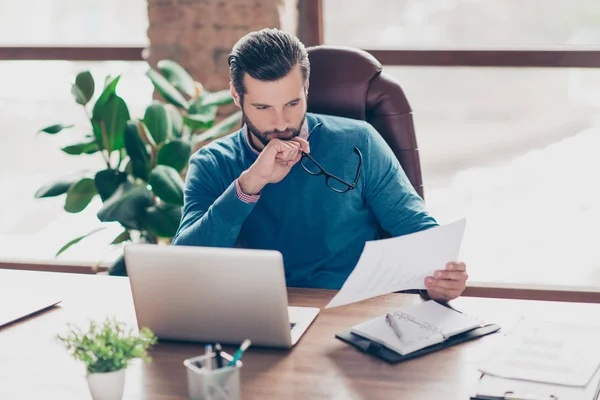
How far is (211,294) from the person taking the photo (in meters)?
1.35

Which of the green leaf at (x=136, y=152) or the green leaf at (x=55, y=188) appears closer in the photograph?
the green leaf at (x=136, y=152)

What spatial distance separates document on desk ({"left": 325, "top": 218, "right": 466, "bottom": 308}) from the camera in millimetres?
1381

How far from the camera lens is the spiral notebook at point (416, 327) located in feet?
4.50

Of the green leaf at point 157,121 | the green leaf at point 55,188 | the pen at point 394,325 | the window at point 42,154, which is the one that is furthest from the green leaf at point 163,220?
the pen at point 394,325

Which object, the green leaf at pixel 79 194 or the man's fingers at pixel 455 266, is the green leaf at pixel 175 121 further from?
the man's fingers at pixel 455 266

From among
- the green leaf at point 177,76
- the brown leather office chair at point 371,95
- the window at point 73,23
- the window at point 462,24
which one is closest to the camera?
the brown leather office chair at point 371,95

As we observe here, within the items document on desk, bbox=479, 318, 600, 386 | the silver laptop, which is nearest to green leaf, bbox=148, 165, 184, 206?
the silver laptop

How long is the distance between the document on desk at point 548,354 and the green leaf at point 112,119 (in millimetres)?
1658

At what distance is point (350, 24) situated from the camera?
2.99 m

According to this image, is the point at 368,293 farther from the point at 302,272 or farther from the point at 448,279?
the point at 302,272

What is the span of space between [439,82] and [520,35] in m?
0.32

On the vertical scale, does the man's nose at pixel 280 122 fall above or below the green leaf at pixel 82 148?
above

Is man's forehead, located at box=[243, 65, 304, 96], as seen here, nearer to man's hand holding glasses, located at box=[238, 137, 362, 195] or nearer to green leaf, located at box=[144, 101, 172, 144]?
man's hand holding glasses, located at box=[238, 137, 362, 195]

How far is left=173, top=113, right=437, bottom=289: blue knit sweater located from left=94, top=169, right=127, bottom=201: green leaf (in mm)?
816
